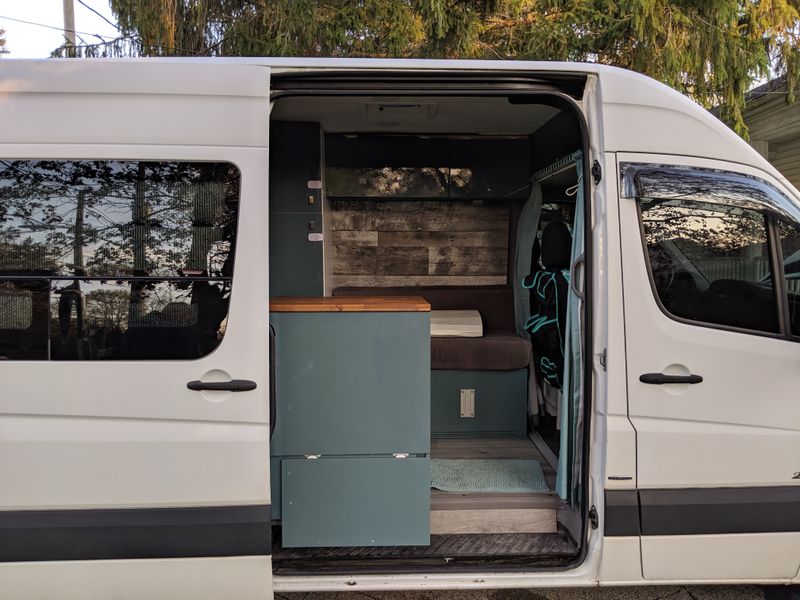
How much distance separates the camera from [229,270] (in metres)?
2.23

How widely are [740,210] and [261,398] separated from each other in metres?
2.18

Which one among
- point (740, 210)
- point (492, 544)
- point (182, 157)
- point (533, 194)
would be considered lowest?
point (492, 544)

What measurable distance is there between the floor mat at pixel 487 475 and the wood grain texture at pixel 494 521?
0.18 meters

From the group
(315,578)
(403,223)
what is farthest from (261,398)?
(403,223)

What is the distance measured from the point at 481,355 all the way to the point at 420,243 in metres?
1.32

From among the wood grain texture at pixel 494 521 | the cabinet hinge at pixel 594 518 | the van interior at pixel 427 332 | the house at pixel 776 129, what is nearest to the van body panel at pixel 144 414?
the van interior at pixel 427 332

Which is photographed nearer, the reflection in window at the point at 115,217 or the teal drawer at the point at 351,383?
the reflection in window at the point at 115,217

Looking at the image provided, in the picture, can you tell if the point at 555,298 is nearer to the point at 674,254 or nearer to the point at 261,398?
the point at 674,254

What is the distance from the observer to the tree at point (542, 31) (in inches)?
210

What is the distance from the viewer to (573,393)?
9.12ft

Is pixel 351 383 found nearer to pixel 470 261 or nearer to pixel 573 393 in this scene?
pixel 573 393

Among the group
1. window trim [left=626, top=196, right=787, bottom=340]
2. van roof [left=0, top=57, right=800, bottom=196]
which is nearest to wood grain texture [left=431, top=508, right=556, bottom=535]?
A: window trim [left=626, top=196, right=787, bottom=340]

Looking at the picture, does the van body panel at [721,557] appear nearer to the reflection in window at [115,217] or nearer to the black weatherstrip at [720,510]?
the black weatherstrip at [720,510]

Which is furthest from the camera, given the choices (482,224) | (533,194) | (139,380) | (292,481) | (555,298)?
(482,224)
